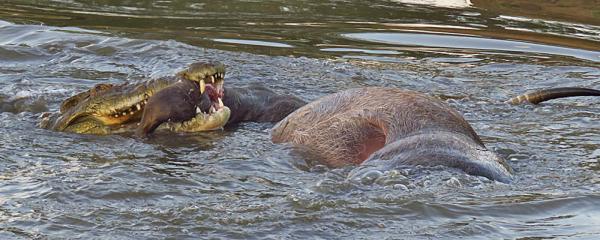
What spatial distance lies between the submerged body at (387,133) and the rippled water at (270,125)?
0.31ft

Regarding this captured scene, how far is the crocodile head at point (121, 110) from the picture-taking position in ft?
23.1

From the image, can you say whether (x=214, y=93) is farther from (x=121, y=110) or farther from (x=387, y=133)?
(x=387, y=133)

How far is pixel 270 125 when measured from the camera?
744 centimetres

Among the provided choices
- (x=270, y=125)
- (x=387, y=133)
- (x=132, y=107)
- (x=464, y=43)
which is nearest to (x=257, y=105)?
(x=270, y=125)

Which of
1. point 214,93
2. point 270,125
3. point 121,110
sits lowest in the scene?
point 270,125

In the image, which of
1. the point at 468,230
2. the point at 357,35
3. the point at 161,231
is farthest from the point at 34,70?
the point at 468,230

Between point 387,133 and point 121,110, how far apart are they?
1872 mm

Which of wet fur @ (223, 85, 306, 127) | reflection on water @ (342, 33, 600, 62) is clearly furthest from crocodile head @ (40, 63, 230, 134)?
reflection on water @ (342, 33, 600, 62)

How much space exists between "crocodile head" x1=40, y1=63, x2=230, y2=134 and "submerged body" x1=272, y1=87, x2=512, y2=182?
1.60 ft

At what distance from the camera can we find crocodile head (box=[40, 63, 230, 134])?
7039mm

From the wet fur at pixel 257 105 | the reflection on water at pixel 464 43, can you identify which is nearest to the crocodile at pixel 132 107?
the wet fur at pixel 257 105

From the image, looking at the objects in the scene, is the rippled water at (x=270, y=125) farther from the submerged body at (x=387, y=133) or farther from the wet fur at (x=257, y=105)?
the wet fur at (x=257, y=105)

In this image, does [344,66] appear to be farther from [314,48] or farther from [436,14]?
[436,14]

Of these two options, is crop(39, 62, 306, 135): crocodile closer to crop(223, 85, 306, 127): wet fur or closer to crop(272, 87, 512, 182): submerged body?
crop(223, 85, 306, 127): wet fur
